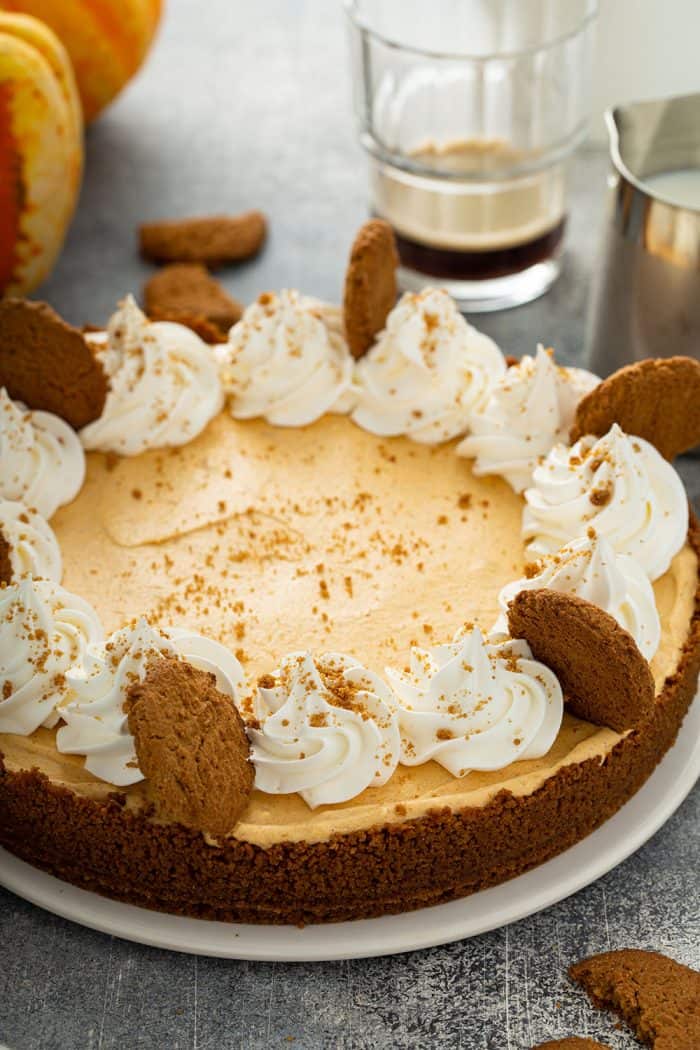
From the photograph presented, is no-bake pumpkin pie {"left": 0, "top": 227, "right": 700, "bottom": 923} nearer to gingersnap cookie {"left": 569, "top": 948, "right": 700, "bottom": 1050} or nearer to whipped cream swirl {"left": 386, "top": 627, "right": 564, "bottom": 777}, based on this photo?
whipped cream swirl {"left": 386, "top": 627, "right": 564, "bottom": 777}

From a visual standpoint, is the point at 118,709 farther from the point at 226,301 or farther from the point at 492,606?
the point at 226,301

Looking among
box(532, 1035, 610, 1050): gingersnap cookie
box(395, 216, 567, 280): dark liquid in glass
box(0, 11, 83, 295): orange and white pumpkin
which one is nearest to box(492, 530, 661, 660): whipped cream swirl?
box(532, 1035, 610, 1050): gingersnap cookie

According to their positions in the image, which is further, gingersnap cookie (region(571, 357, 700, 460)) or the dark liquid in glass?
the dark liquid in glass

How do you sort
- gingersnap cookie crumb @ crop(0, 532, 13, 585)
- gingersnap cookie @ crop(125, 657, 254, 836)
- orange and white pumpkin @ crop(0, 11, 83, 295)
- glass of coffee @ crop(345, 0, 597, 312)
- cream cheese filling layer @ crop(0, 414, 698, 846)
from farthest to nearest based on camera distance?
glass of coffee @ crop(345, 0, 597, 312), orange and white pumpkin @ crop(0, 11, 83, 295), gingersnap cookie crumb @ crop(0, 532, 13, 585), cream cheese filling layer @ crop(0, 414, 698, 846), gingersnap cookie @ crop(125, 657, 254, 836)

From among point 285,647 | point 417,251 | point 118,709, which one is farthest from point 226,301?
point 118,709

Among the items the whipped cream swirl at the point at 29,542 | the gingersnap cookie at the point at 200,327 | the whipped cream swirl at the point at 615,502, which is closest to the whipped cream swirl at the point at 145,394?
the gingersnap cookie at the point at 200,327

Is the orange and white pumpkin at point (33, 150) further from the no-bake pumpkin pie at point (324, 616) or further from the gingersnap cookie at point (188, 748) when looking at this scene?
the gingersnap cookie at point (188, 748)
